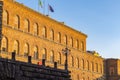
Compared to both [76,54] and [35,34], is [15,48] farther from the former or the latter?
[76,54]

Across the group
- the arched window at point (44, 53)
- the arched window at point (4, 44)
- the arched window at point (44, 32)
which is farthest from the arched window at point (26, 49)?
the arched window at point (44, 32)

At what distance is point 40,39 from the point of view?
2405 inches

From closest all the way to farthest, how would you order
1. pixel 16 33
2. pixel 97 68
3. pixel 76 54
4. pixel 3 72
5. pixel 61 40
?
pixel 3 72 → pixel 16 33 → pixel 61 40 → pixel 76 54 → pixel 97 68

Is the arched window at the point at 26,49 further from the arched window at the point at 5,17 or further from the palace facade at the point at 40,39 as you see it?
the arched window at the point at 5,17

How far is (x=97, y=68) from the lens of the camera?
87.3 m

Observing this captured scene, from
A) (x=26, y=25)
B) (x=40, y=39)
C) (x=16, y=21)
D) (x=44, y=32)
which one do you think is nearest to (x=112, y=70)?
(x=44, y=32)

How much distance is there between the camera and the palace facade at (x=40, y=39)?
52.4m

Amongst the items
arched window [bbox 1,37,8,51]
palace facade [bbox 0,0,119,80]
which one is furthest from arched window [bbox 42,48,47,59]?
arched window [bbox 1,37,8,51]

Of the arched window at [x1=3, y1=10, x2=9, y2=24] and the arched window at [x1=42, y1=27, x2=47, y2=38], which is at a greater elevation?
the arched window at [x1=3, y1=10, x2=9, y2=24]

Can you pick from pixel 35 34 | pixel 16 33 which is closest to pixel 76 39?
pixel 35 34

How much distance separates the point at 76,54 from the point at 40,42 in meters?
15.1

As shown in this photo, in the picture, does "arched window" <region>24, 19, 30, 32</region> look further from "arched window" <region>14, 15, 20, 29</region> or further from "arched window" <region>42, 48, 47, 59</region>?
"arched window" <region>42, 48, 47, 59</region>

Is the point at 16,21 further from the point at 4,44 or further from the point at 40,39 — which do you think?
the point at 40,39

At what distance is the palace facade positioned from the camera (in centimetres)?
5243
